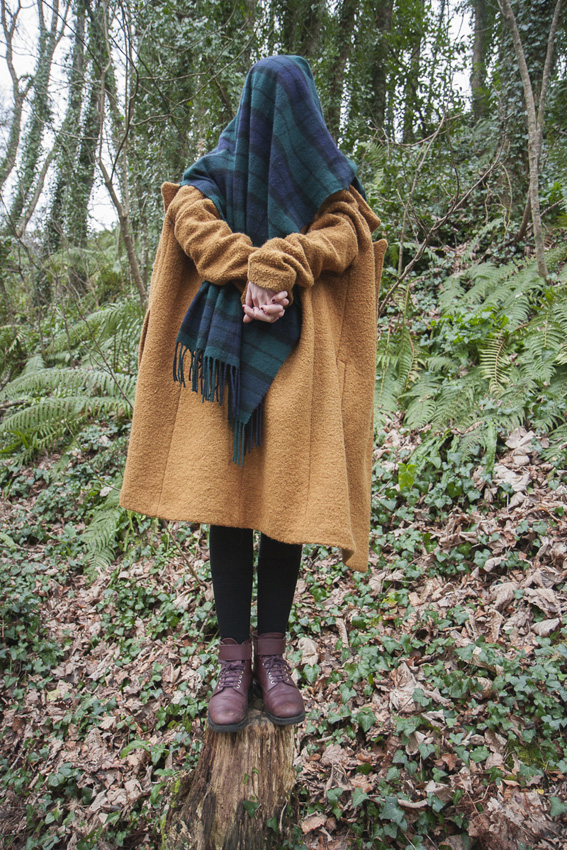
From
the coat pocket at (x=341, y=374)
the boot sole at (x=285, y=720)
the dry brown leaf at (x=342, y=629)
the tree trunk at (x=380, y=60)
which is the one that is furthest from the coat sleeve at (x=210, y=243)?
the tree trunk at (x=380, y=60)

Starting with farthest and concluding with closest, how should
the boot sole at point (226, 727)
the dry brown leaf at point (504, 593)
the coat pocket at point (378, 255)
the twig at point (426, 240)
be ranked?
the twig at point (426, 240) < the dry brown leaf at point (504, 593) < the coat pocket at point (378, 255) < the boot sole at point (226, 727)

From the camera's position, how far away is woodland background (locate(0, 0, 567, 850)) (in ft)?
6.72

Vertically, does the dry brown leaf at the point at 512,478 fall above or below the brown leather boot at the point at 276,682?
above

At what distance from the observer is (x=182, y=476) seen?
5.20 ft

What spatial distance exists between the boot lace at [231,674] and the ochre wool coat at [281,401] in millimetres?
454

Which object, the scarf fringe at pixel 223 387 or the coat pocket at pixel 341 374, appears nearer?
the scarf fringe at pixel 223 387

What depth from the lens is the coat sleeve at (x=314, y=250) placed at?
55.4 inches

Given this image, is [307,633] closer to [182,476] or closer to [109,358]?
[182,476]

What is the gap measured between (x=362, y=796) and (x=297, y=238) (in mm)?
1953

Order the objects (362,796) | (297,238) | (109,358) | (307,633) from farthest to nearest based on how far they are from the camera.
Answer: (109,358) < (307,633) < (362,796) < (297,238)

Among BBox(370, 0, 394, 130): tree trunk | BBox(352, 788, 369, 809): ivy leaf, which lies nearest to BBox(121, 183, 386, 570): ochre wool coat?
BBox(352, 788, 369, 809): ivy leaf

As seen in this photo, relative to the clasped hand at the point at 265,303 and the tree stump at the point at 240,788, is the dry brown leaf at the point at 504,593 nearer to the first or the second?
the tree stump at the point at 240,788

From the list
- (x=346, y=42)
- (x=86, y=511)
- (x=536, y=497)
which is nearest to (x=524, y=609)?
(x=536, y=497)

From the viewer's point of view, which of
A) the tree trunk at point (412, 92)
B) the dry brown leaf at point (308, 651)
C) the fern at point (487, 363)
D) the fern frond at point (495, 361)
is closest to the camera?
the dry brown leaf at point (308, 651)
